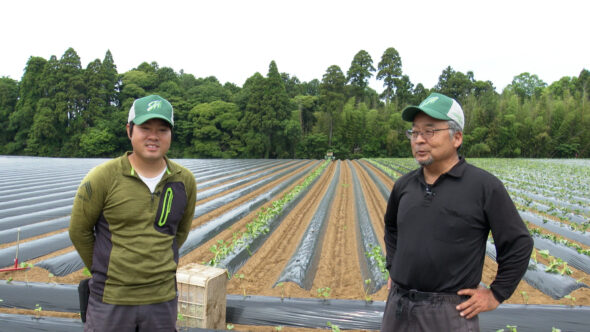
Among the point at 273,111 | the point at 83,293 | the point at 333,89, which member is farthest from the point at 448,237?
the point at 333,89

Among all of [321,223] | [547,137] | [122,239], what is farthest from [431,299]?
[547,137]

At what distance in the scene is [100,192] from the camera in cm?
143

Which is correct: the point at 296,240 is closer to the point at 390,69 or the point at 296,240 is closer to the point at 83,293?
the point at 83,293

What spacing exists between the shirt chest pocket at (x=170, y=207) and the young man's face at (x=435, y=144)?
3.80ft

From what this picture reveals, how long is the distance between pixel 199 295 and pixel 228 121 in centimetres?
2723

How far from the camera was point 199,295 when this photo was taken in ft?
7.57

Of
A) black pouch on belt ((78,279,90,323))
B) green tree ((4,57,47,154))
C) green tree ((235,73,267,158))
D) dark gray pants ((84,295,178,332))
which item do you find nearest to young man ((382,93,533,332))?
dark gray pants ((84,295,178,332))

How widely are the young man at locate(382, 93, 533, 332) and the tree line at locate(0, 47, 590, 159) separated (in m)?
25.3

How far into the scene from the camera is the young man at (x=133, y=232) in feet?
4.70

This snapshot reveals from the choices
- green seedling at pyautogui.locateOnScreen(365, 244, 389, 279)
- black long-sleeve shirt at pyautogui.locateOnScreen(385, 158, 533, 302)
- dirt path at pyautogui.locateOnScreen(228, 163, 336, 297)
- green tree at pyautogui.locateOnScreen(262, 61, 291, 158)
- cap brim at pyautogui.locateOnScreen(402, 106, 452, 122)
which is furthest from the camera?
green tree at pyautogui.locateOnScreen(262, 61, 291, 158)

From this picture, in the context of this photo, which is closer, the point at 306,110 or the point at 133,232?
the point at 133,232

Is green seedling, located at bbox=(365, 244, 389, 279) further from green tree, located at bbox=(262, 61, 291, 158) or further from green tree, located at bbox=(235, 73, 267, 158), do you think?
green tree, located at bbox=(262, 61, 291, 158)

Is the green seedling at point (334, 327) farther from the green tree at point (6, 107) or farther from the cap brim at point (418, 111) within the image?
the green tree at point (6, 107)

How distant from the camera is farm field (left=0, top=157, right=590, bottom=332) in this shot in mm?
3684
